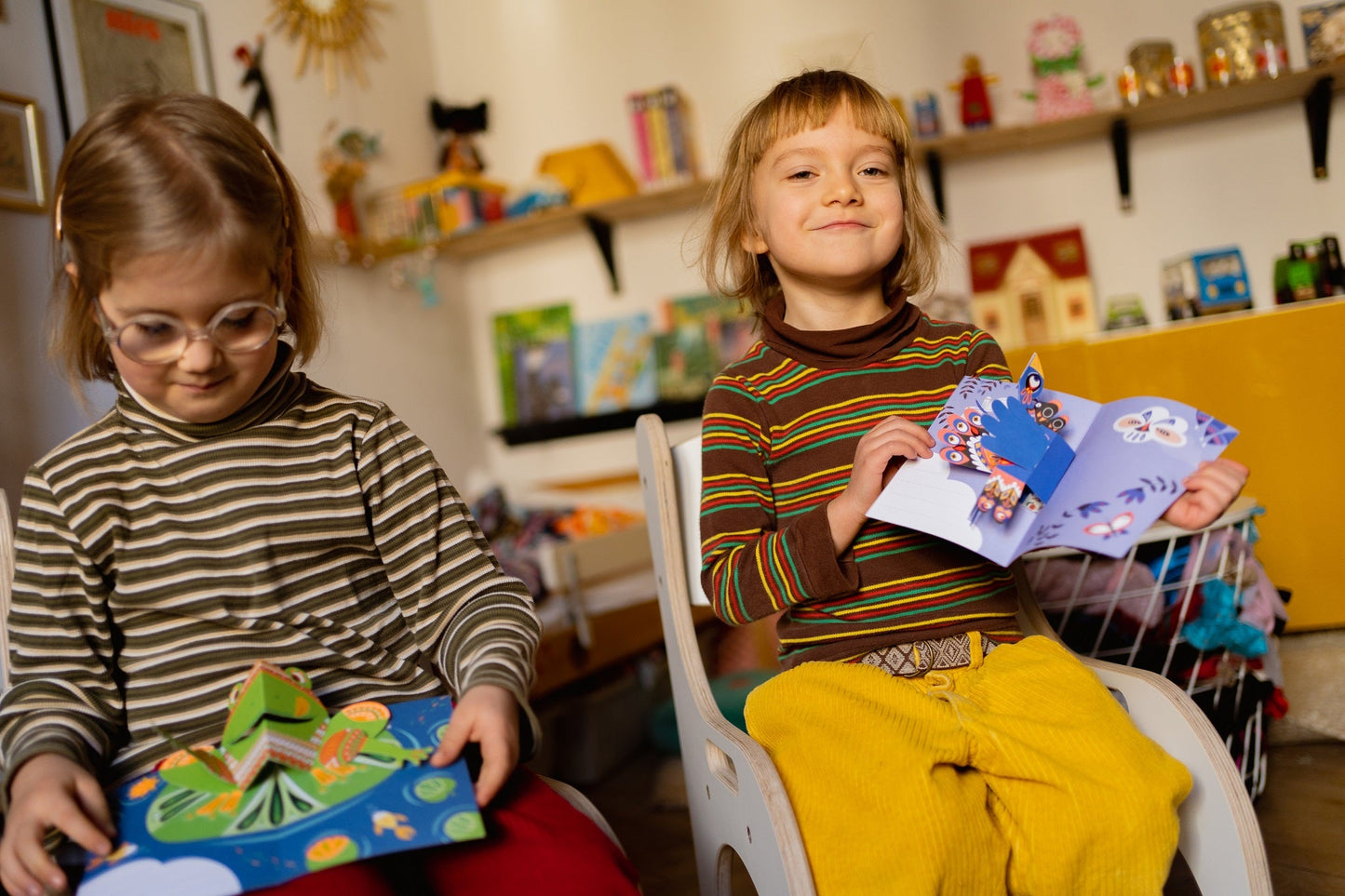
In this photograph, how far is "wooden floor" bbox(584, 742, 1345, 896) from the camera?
1.15 m

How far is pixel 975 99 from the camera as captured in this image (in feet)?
7.33

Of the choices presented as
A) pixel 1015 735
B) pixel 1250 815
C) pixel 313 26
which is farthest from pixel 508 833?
pixel 313 26

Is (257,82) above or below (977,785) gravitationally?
above

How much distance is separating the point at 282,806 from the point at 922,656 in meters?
0.52

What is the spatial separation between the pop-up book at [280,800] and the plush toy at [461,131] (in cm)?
226

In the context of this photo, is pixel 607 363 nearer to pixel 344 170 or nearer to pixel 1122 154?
pixel 344 170

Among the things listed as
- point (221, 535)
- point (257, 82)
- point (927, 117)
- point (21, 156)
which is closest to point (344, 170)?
point (257, 82)

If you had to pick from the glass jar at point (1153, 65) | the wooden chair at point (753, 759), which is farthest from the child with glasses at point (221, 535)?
the glass jar at point (1153, 65)

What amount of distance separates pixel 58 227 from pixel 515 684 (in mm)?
479

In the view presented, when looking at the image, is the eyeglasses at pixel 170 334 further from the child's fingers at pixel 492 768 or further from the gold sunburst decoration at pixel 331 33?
the gold sunburst decoration at pixel 331 33

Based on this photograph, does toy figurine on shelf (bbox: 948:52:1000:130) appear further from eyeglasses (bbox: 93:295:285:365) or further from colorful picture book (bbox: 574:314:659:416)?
eyeglasses (bbox: 93:295:285:365)

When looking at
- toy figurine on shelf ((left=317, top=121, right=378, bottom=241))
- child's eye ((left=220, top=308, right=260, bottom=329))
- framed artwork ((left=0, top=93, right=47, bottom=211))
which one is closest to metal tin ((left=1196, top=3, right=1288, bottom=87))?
toy figurine on shelf ((left=317, top=121, right=378, bottom=241))

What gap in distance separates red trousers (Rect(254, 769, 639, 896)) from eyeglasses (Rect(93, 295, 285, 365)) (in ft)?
1.21

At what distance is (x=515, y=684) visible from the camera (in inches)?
28.5
